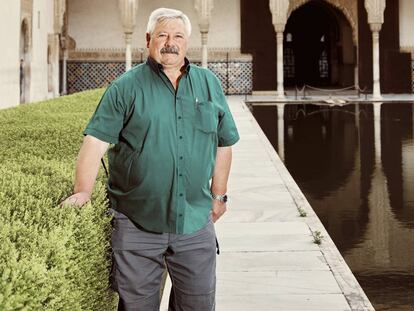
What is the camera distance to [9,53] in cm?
1441

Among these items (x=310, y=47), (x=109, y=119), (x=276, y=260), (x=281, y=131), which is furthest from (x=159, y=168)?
(x=310, y=47)

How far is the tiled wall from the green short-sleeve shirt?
19119 millimetres

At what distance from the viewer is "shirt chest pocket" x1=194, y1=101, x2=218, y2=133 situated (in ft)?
7.63

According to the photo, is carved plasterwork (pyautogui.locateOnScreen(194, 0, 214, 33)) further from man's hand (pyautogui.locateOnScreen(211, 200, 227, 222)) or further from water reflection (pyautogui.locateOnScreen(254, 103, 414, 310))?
man's hand (pyautogui.locateOnScreen(211, 200, 227, 222))

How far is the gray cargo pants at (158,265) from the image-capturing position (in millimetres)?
2303

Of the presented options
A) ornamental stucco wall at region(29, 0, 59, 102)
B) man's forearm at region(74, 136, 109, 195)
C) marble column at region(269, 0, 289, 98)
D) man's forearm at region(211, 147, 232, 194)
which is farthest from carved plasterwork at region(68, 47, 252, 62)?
man's forearm at region(74, 136, 109, 195)

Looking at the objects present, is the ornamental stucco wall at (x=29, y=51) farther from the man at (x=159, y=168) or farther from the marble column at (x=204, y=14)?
the man at (x=159, y=168)

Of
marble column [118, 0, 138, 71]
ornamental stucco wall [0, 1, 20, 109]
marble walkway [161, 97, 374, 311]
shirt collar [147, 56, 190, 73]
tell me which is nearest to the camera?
shirt collar [147, 56, 190, 73]

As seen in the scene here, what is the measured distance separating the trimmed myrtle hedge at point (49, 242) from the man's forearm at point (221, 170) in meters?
0.43

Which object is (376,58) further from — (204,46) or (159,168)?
(159,168)

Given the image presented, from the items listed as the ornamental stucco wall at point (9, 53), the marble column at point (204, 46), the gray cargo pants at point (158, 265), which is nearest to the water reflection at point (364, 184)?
the gray cargo pants at point (158, 265)

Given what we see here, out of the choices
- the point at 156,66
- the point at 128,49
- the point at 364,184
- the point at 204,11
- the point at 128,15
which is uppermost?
the point at 204,11

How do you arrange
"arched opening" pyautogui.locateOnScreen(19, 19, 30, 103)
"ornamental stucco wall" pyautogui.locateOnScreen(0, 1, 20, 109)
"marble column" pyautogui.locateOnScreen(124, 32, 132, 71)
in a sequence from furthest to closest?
"marble column" pyautogui.locateOnScreen(124, 32, 132, 71) < "arched opening" pyautogui.locateOnScreen(19, 19, 30, 103) < "ornamental stucco wall" pyautogui.locateOnScreen(0, 1, 20, 109)

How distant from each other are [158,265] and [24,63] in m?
14.5
